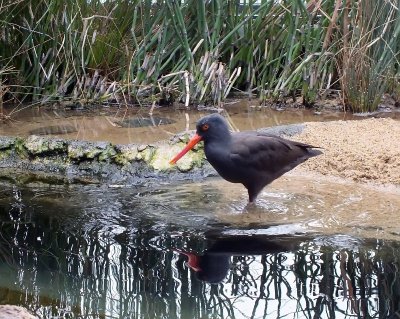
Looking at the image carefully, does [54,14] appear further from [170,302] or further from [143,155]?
[170,302]

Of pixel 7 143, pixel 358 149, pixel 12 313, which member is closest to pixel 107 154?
pixel 7 143

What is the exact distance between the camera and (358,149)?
652 centimetres

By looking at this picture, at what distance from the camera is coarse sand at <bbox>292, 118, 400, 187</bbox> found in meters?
6.07

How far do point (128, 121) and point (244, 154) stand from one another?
2831mm

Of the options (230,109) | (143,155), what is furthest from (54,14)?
(143,155)

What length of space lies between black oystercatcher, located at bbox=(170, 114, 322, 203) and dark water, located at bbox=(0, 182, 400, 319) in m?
0.25

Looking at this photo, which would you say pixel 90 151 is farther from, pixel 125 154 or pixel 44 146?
pixel 44 146

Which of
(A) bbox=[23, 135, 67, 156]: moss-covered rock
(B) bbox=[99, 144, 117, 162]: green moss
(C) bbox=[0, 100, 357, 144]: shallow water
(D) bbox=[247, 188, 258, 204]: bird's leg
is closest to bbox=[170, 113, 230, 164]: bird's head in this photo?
(D) bbox=[247, 188, 258, 204]: bird's leg

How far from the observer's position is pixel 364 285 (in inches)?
162

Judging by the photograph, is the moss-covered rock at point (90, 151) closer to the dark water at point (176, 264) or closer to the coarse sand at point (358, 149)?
the dark water at point (176, 264)

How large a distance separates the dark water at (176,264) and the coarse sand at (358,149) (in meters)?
1.05

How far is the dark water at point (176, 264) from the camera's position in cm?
388

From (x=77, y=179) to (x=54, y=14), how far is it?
2.73m

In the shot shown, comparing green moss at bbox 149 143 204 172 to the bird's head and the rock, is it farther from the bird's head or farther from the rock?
the rock
